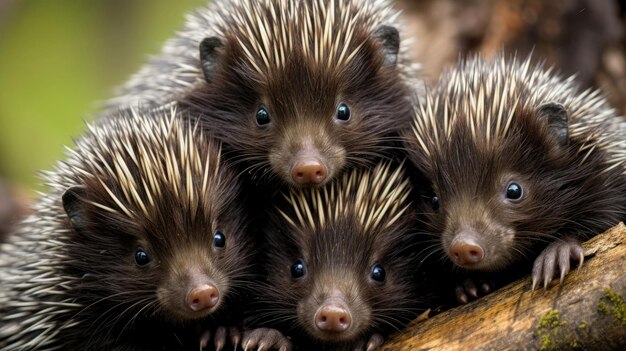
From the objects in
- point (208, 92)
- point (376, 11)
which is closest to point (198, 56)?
point (208, 92)

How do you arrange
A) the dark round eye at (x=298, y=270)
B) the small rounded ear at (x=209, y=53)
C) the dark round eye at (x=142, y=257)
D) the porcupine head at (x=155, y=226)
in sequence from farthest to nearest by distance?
the small rounded ear at (x=209, y=53)
the dark round eye at (x=298, y=270)
the dark round eye at (x=142, y=257)
the porcupine head at (x=155, y=226)

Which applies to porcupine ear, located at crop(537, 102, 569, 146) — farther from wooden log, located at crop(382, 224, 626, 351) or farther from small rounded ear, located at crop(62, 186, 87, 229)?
small rounded ear, located at crop(62, 186, 87, 229)

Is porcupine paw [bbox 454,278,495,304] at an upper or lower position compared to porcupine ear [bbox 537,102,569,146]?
lower

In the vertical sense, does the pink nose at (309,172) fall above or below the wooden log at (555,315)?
above

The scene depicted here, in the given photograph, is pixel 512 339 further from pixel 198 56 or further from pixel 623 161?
pixel 198 56

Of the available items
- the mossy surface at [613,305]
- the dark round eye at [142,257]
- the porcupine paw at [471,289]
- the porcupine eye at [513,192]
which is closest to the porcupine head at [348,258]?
the porcupine paw at [471,289]

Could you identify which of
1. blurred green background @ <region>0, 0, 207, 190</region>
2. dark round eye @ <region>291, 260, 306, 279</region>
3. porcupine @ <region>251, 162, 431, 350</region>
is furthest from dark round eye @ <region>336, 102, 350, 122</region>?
blurred green background @ <region>0, 0, 207, 190</region>

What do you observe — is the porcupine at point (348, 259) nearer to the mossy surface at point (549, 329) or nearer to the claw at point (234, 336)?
the claw at point (234, 336)
